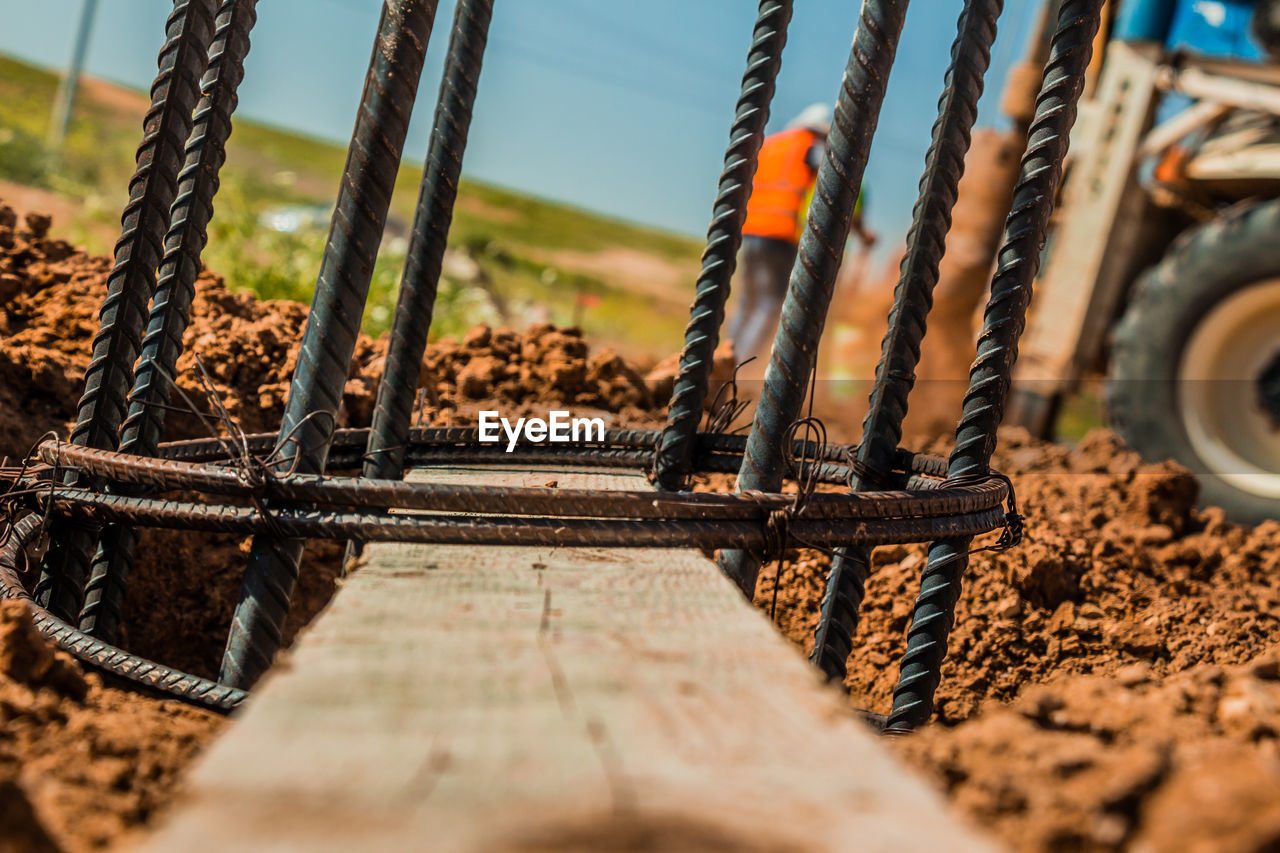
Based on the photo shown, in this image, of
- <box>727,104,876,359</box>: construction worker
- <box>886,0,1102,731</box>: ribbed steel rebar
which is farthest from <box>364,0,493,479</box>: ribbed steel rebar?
<box>727,104,876,359</box>: construction worker

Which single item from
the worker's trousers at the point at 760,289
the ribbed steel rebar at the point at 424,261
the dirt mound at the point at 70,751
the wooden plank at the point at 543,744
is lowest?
the dirt mound at the point at 70,751

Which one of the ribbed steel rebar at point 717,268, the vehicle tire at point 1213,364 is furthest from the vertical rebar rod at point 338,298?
the vehicle tire at point 1213,364

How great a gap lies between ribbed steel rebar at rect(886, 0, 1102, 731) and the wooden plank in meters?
0.67

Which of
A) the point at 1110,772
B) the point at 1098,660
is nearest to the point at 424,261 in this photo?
the point at 1110,772

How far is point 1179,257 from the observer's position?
202 inches

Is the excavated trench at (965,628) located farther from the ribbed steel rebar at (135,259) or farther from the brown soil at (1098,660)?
the ribbed steel rebar at (135,259)

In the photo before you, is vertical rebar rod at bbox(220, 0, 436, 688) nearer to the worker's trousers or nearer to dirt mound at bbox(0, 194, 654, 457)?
dirt mound at bbox(0, 194, 654, 457)

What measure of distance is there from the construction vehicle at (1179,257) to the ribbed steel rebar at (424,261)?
4.32 m

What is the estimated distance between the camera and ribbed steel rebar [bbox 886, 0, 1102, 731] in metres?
1.79

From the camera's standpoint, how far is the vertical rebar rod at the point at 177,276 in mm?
1932

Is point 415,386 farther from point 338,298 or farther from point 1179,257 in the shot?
point 1179,257

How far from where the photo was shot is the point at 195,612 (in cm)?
293

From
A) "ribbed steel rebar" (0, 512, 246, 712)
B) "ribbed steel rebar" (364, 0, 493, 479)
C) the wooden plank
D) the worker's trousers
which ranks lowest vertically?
"ribbed steel rebar" (0, 512, 246, 712)

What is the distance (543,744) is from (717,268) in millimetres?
1294
